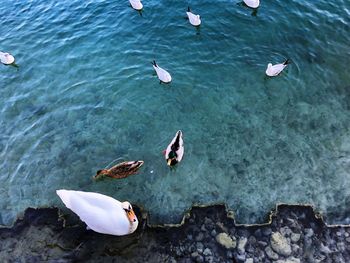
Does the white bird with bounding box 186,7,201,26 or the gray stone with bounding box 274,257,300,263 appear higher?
the white bird with bounding box 186,7,201,26

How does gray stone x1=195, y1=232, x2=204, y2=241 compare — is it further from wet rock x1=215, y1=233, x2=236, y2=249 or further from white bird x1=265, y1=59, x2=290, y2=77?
white bird x1=265, y1=59, x2=290, y2=77

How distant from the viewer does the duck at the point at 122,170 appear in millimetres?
13859

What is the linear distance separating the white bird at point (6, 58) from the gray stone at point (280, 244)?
1854 centimetres

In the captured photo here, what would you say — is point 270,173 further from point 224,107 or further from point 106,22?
point 106,22

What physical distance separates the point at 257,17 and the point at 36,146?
15.6m

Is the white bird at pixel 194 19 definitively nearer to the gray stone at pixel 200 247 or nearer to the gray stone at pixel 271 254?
the gray stone at pixel 200 247

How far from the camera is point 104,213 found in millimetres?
11438

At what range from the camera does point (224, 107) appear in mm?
16609

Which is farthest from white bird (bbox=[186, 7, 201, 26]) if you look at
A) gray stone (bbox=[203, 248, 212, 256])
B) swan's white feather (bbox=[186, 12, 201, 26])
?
gray stone (bbox=[203, 248, 212, 256])

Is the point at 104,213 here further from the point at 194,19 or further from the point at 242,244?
the point at 194,19

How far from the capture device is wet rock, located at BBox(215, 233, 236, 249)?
38.1ft

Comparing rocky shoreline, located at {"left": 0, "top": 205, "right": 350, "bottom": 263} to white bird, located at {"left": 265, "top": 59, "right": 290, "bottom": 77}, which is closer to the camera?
rocky shoreline, located at {"left": 0, "top": 205, "right": 350, "bottom": 263}

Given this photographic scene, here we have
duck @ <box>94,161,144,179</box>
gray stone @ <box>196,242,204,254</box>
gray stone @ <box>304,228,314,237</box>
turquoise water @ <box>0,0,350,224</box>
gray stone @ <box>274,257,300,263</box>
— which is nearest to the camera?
gray stone @ <box>274,257,300,263</box>

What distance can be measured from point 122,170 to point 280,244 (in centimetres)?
678
